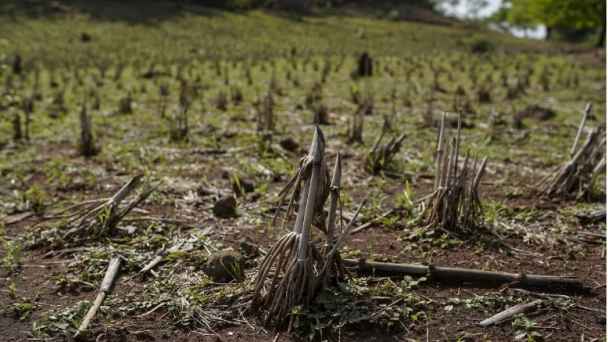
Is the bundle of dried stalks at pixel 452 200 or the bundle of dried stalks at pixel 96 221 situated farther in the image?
the bundle of dried stalks at pixel 96 221

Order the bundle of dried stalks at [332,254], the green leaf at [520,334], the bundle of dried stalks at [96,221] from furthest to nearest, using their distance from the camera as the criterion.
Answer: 1. the bundle of dried stalks at [96,221]
2. the bundle of dried stalks at [332,254]
3. the green leaf at [520,334]

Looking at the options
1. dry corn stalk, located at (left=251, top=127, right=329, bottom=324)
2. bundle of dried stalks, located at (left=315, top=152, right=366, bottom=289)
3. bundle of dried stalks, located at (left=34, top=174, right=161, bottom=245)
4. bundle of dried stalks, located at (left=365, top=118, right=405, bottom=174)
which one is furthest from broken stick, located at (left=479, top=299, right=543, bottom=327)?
bundle of dried stalks, located at (left=365, top=118, right=405, bottom=174)

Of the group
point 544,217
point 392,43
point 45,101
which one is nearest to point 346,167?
point 544,217

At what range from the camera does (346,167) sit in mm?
6566

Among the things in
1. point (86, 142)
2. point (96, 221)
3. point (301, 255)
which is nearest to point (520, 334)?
point (301, 255)

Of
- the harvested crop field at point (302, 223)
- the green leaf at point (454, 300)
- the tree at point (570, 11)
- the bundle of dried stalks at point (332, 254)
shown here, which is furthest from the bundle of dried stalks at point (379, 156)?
the tree at point (570, 11)

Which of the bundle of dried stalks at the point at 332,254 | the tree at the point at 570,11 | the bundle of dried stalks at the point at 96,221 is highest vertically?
the tree at the point at 570,11

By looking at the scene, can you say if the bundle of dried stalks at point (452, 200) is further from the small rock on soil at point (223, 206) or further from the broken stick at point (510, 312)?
the small rock on soil at point (223, 206)

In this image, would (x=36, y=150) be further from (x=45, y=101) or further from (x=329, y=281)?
(x=329, y=281)

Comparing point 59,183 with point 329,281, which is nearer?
point 329,281

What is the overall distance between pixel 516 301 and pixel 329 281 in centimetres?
106

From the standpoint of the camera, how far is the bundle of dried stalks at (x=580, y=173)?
5098 mm

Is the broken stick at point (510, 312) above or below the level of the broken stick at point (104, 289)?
above

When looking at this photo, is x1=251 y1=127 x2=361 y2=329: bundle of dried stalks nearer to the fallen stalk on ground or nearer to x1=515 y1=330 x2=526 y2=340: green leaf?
the fallen stalk on ground
